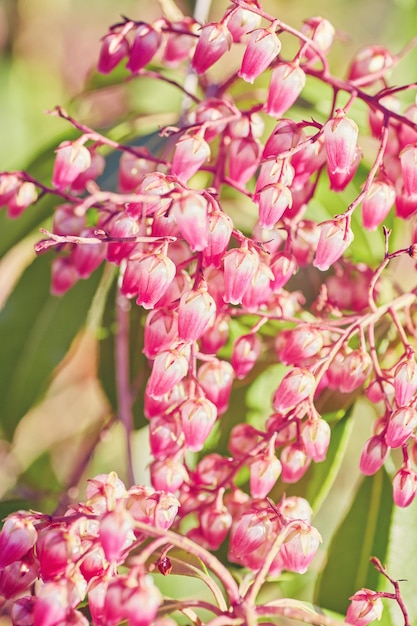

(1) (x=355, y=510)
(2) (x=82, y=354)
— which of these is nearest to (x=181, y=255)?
(1) (x=355, y=510)

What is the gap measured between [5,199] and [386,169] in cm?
42

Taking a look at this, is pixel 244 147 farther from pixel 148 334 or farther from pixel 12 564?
pixel 12 564

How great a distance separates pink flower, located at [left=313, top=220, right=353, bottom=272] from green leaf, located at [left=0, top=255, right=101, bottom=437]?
0.47 m

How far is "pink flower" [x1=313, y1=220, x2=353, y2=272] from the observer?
835 millimetres

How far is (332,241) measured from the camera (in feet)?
2.74

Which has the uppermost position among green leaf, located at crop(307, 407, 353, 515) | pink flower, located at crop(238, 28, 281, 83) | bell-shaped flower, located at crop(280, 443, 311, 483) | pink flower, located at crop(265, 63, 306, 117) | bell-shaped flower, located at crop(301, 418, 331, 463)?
pink flower, located at crop(238, 28, 281, 83)

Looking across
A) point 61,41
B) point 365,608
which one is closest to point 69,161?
point 365,608

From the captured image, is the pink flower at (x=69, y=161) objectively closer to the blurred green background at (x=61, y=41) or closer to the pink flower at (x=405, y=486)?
the pink flower at (x=405, y=486)

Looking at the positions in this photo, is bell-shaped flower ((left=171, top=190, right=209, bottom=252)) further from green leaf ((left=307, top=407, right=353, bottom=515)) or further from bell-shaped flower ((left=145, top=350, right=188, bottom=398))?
green leaf ((left=307, top=407, right=353, bottom=515))

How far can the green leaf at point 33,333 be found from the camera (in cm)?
123

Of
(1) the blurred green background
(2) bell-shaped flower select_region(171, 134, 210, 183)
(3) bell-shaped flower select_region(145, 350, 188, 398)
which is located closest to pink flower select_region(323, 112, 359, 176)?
(2) bell-shaped flower select_region(171, 134, 210, 183)

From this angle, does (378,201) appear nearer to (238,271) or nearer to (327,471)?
(238,271)

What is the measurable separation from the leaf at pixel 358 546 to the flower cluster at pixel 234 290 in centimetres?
17

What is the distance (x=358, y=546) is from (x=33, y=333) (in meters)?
0.54
